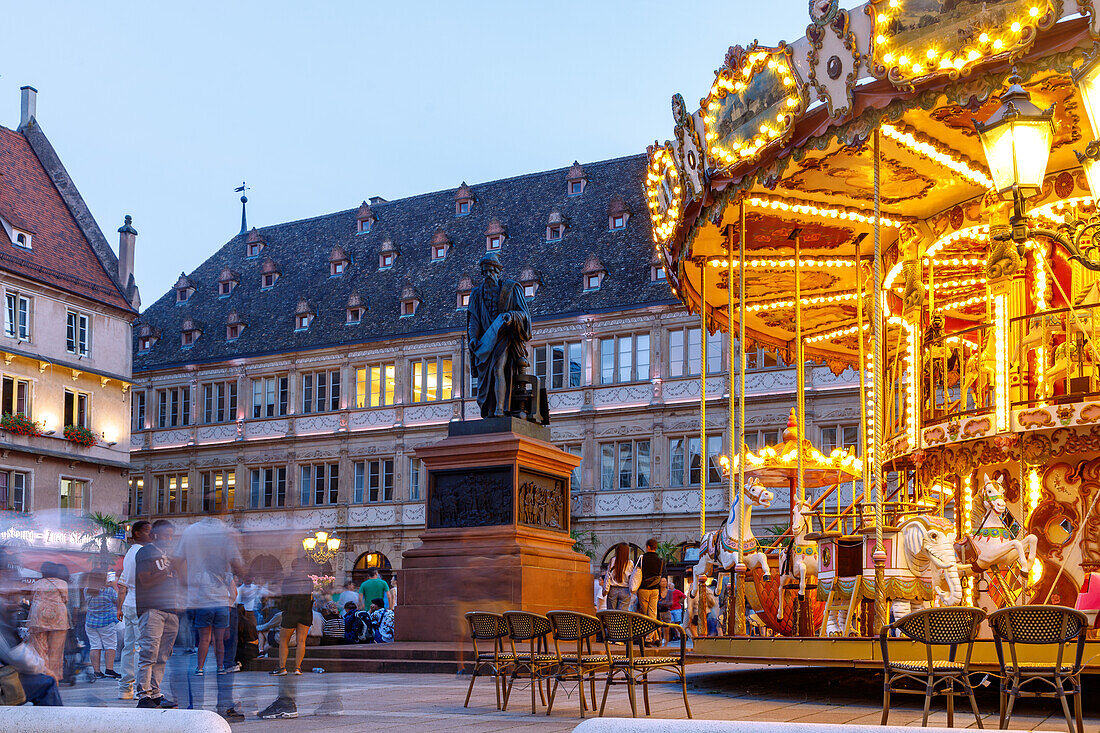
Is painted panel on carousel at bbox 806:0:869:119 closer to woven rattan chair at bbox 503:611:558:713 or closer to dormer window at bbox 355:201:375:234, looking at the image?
woven rattan chair at bbox 503:611:558:713

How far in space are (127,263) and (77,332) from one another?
3779mm

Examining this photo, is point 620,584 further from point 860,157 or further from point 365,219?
point 365,219

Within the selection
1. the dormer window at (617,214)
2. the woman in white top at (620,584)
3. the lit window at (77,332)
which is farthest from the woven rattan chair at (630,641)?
the lit window at (77,332)

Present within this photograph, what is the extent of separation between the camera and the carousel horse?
47.3 feet

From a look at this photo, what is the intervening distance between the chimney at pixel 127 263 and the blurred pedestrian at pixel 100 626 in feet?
101

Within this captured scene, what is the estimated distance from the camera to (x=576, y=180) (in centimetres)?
4806

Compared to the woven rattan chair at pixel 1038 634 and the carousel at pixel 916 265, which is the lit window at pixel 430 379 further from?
the woven rattan chair at pixel 1038 634

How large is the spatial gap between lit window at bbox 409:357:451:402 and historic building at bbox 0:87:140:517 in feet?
32.0

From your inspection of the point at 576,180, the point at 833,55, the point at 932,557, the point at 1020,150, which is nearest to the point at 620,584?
the point at 932,557

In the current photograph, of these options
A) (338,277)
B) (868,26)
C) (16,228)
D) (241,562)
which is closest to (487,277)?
(868,26)

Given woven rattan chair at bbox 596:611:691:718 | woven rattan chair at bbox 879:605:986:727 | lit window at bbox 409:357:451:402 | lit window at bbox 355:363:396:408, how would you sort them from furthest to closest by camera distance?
1. lit window at bbox 355:363:396:408
2. lit window at bbox 409:357:451:402
3. woven rattan chair at bbox 596:611:691:718
4. woven rattan chair at bbox 879:605:986:727

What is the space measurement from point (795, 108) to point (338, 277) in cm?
4030

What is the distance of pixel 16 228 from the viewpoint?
139 feet

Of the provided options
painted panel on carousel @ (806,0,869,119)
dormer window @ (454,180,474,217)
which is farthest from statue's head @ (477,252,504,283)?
dormer window @ (454,180,474,217)
